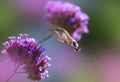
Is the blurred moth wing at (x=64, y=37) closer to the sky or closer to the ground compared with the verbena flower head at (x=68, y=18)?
closer to the ground

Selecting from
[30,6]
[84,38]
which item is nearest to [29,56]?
[30,6]

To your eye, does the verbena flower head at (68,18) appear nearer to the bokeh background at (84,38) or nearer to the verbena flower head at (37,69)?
the verbena flower head at (37,69)

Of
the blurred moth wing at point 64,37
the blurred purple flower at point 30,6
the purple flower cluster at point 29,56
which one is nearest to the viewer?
the purple flower cluster at point 29,56

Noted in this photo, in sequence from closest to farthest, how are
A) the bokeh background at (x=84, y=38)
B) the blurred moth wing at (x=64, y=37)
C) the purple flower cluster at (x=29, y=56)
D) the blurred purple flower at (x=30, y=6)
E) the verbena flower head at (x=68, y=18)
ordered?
the purple flower cluster at (x=29, y=56) < the blurred moth wing at (x=64, y=37) < the verbena flower head at (x=68, y=18) < the bokeh background at (x=84, y=38) < the blurred purple flower at (x=30, y=6)

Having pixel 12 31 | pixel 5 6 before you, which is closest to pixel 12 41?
pixel 12 31

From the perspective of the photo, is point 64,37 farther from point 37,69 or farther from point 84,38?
point 84,38

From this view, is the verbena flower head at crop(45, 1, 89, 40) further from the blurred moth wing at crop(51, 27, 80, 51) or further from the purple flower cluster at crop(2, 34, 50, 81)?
the purple flower cluster at crop(2, 34, 50, 81)

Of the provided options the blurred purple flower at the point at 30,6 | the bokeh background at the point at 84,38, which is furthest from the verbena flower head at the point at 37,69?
the blurred purple flower at the point at 30,6

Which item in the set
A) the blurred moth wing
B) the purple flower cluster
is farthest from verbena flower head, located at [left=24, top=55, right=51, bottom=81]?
the blurred moth wing
